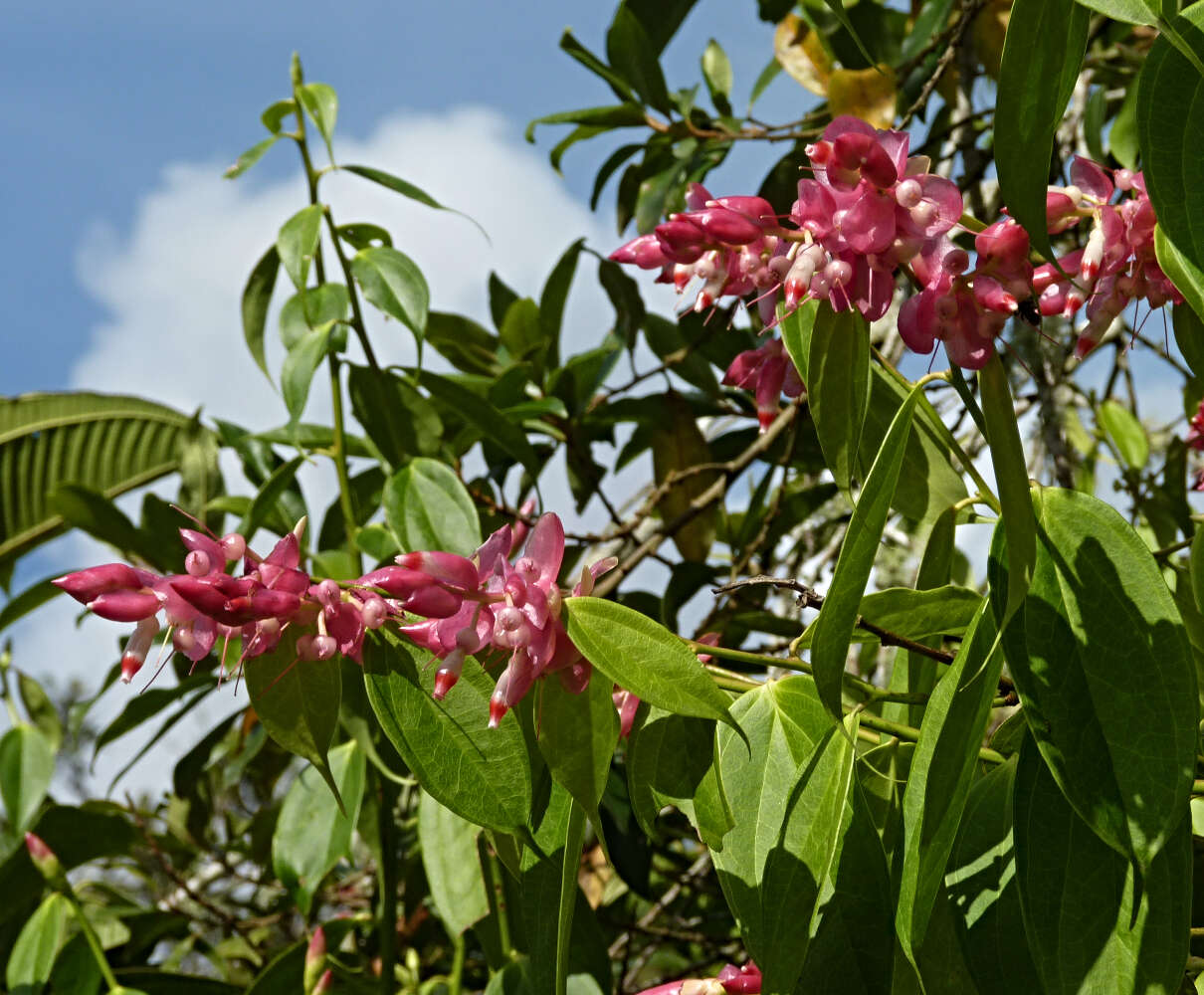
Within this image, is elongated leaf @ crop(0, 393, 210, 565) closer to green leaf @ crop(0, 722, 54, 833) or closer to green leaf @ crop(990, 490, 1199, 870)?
green leaf @ crop(0, 722, 54, 833)

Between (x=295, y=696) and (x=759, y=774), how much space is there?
8.7 inches

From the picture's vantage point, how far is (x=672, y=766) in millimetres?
556

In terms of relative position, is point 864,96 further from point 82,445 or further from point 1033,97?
point 82,445

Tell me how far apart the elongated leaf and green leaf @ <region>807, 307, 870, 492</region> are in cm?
122

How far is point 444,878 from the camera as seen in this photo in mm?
909

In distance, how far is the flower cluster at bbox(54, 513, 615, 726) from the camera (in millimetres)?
492

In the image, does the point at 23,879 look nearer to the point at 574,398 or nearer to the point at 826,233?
the point at 574,398

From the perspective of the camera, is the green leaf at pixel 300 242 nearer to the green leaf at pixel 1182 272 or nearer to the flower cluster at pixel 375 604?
the flower cluster at pixel 375 604

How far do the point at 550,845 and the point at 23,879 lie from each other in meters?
0.96

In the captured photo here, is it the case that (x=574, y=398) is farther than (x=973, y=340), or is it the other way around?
(x=574, y=398)

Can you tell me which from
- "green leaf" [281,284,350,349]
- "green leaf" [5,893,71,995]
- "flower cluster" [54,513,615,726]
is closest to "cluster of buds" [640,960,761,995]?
"flower cluster" [54,513,615,726]

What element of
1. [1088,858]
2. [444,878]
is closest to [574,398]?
[444,878]

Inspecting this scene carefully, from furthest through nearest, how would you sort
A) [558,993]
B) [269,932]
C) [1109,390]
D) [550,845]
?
[269,932]
[1109,390]
[550,845]
[558,993]

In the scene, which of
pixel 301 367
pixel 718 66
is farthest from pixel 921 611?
pixel 718 66
